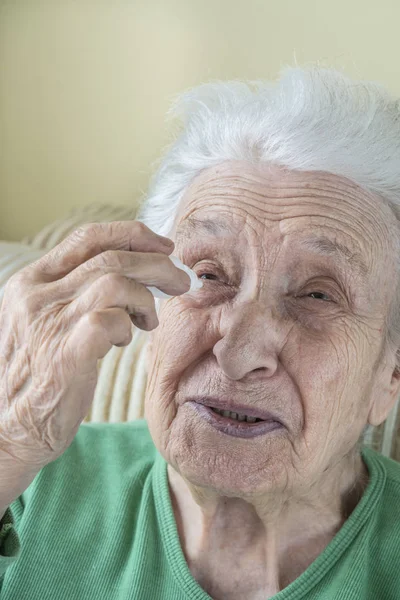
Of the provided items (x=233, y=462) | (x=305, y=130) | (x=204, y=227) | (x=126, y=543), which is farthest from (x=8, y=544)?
(x=305, y=130)

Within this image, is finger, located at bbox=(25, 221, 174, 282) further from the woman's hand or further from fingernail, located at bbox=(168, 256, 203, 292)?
fingernail, located at bbox=(168, 256, 203, 292)

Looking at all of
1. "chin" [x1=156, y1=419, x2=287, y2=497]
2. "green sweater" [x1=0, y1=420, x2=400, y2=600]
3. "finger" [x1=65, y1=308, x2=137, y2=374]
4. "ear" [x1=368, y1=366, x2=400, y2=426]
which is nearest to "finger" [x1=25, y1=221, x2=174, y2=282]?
"finger" [x1=65, y1=308, x2=137, y2=374]

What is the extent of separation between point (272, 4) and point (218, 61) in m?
0.22

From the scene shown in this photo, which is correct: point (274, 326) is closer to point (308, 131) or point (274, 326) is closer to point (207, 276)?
point (207, 276)

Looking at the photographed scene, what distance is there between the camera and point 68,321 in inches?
39.9

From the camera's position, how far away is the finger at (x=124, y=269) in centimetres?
102

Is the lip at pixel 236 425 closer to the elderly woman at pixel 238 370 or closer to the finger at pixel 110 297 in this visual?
the elderly woman at pixel 238 370

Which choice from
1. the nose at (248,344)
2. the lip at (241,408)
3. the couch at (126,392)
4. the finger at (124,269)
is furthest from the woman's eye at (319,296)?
the couch at (126,392)

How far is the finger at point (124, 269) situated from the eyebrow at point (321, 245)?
0.83ft

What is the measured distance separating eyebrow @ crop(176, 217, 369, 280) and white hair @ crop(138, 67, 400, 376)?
127mm

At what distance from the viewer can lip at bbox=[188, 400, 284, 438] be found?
47.7 inches

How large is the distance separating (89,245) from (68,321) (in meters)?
0.11

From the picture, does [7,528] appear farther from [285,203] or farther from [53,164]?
[53,164]

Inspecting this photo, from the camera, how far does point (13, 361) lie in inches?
Answer: 42.2
